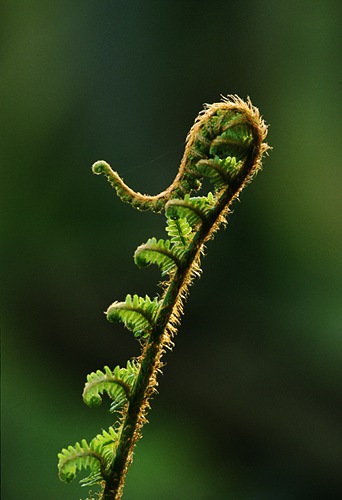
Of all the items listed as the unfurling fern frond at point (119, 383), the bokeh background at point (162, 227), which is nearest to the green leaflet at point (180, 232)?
the unfurling fern frond at point (119, 383)

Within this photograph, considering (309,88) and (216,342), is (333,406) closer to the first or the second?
(216,342)

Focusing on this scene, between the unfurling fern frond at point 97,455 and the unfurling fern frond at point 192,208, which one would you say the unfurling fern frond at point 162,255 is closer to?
the unfurling fern frond at point 192,208

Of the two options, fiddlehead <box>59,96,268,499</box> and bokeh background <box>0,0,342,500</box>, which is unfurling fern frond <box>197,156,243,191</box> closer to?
fiddlehead <box>59,96,268,499</box>

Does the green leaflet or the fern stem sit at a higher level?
the green leaflet

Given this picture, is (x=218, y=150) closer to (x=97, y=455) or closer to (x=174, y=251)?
(x=174, y=251)

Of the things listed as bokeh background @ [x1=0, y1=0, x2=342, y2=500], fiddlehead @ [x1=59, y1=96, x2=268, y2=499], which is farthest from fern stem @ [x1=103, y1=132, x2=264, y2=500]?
bokeh background @ [x1=0, y1=0, x2=342, y2=500]

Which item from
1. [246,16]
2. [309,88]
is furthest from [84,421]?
[246,16]

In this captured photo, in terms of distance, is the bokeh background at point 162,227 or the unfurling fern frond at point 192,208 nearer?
the unfurling fern frond at point 192,208

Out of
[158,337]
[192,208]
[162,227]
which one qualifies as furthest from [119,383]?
[162,227]
